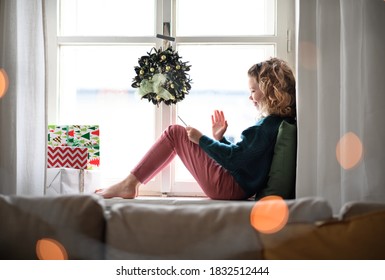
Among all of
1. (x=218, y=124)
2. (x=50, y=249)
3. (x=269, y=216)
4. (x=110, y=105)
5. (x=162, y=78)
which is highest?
(x=162, y=78)

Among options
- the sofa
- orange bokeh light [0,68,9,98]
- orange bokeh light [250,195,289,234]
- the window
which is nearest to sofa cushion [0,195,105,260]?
the sofa

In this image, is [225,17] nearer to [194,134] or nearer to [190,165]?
[194,134]

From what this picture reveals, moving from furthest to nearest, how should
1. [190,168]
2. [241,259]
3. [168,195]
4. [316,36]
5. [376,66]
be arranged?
[168,195] < [190,168] < [316,36] < [376,66] < [241,259]

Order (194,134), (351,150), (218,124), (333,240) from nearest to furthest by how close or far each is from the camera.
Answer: (333,240)
(351,150)
(194,134)
(218,124)

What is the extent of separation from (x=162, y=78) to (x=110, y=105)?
0.41 metres

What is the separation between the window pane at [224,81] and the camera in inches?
98.3

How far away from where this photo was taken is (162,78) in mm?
2299

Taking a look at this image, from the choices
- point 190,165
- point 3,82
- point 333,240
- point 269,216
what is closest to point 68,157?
point 3,82

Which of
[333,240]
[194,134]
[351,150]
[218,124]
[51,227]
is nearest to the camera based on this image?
[333,240]

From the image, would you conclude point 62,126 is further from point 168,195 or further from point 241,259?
point 241,259

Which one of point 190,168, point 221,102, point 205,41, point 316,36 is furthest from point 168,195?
point 316,36

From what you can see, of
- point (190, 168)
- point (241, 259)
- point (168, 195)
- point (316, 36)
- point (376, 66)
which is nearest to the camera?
point (241, 259)

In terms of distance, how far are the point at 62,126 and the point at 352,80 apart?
1.43 meters

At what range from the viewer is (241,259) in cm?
130
